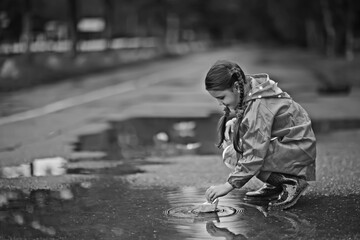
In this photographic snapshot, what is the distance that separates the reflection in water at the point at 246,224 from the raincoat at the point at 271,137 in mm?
260

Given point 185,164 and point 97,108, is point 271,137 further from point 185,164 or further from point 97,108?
point 97,108

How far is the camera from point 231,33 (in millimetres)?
153500

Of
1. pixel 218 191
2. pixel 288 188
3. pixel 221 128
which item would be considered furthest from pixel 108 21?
pixel 218 191

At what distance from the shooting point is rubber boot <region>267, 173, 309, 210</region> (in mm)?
Answer: 5605

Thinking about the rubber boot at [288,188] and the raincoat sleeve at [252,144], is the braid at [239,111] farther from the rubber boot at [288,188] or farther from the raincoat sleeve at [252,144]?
the rubber boot at [288,188]

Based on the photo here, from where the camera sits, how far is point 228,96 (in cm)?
538

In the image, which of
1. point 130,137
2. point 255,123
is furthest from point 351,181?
point 130,137

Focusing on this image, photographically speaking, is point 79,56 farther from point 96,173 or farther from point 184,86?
point 96,173

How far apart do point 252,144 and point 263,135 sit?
0.09m

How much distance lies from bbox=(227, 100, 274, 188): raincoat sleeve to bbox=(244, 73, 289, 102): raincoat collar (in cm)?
6

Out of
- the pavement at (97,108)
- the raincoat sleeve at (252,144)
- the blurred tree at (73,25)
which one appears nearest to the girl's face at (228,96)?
the raincoat sleeve at (252,144)

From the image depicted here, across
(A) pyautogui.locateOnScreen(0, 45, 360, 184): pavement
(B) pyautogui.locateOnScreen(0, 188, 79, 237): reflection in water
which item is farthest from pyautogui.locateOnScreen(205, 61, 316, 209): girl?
(A) pyautogui.locateOnScreen(0, 45, 360, 184): pavement

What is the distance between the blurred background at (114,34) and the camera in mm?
26953

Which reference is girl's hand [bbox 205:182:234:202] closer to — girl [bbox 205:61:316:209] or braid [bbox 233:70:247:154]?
girl [bbox 205:61:316:209]
